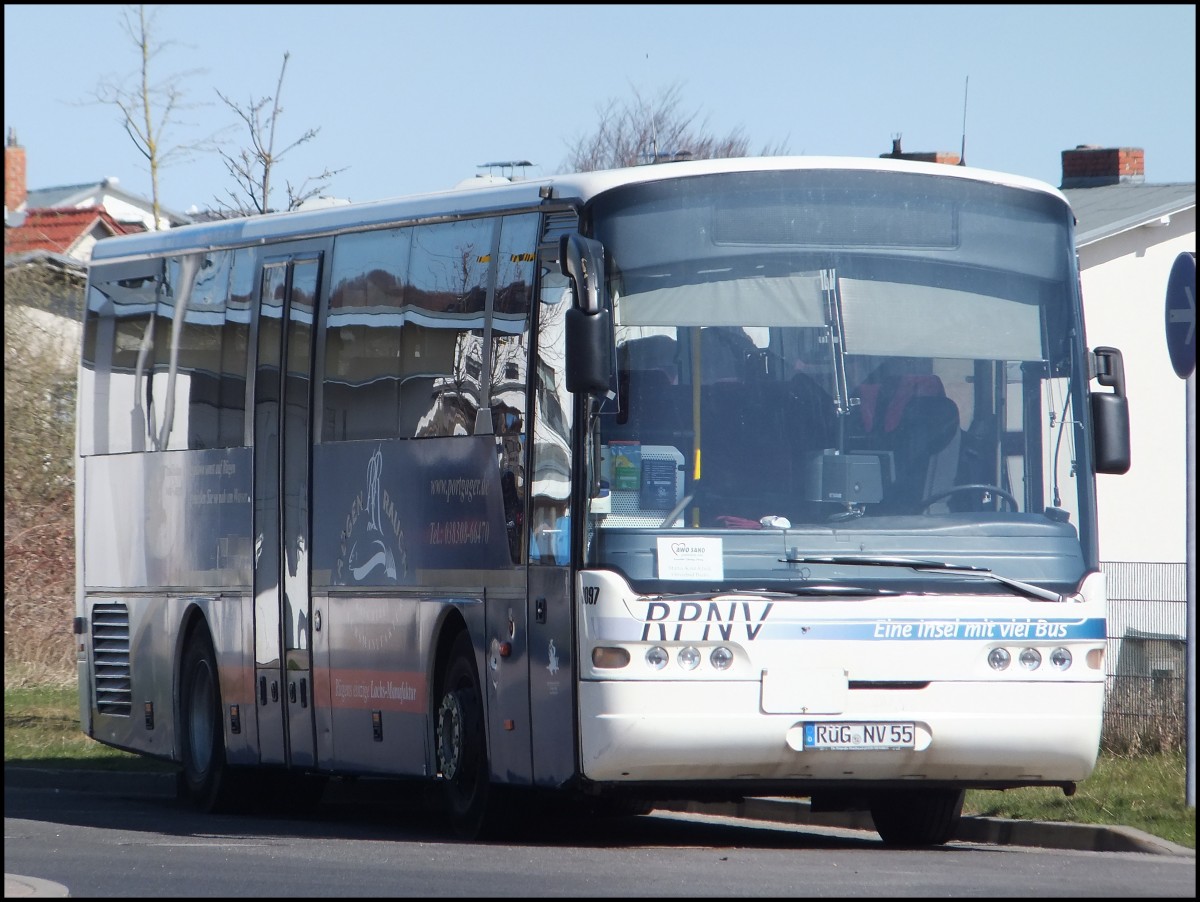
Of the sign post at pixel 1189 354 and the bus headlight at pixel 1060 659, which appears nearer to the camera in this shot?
the bus headlight at pixel 1060 659

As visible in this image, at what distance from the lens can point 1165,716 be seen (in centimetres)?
1525

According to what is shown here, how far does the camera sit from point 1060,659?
11492 millimetres

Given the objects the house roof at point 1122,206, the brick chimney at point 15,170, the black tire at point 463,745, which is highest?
the brick chimney at point 15,170

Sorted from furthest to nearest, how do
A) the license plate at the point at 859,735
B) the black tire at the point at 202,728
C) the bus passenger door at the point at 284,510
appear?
the black tire at the point at 202,728 < the bus passenger door at the point at 284,510 < the license plate at the point at 859,735

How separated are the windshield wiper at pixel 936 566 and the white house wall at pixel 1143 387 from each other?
20732 millimetres

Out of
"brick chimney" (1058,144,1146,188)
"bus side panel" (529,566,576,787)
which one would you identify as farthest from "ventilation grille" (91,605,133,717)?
"brick chimney" (1058,144,1146,188)

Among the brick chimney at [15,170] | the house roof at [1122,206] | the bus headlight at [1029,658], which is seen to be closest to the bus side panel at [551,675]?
the bus headlight at [1029,658]

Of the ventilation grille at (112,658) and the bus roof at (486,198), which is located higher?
the bus roof at (486,198)

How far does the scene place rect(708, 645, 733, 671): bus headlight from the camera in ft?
36.4

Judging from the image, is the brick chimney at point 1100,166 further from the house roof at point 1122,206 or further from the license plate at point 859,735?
Result: the license plate at point 859,735

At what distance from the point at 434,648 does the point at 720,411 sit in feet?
8.86

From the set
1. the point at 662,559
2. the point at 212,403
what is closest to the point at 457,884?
the point at 662,559

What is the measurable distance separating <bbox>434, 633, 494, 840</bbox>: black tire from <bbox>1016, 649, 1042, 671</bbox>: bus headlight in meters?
3.02

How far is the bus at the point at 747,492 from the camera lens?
11.1m
